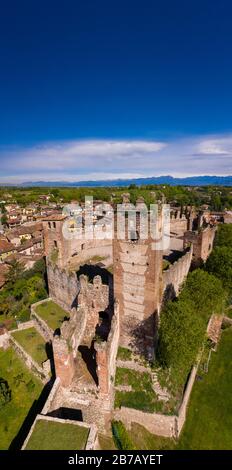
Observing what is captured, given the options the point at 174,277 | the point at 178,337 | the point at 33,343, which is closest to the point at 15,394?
the point at 33,343

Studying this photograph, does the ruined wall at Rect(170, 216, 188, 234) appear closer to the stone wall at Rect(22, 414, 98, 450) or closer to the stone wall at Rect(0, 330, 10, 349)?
the stone wall at Rect(0, 330, 10, 349)

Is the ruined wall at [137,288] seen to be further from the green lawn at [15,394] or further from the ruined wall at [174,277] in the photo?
the green lawn at [15,394]

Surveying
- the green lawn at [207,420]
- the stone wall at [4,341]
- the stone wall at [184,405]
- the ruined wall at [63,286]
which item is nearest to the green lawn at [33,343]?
the stone wall at [4,341]

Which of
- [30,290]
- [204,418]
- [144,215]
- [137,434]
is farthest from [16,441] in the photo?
[30,290]
